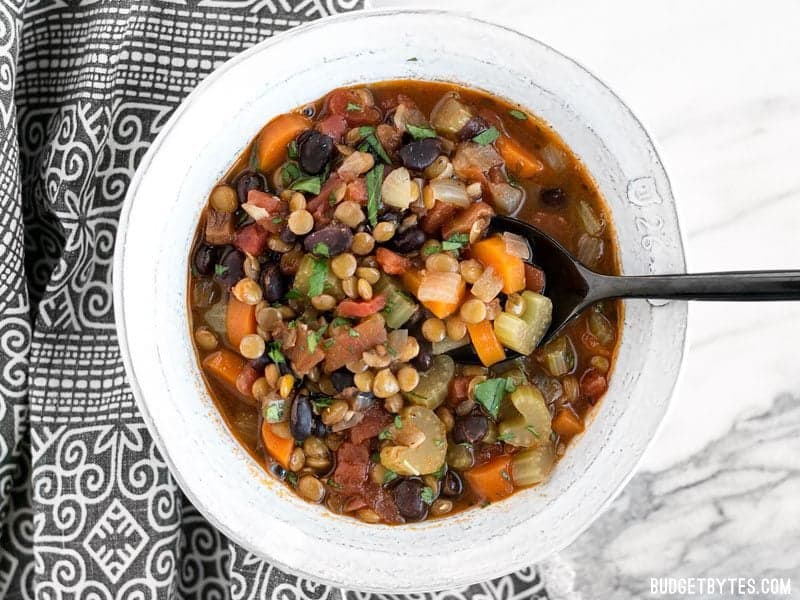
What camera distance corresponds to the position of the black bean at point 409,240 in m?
2.79

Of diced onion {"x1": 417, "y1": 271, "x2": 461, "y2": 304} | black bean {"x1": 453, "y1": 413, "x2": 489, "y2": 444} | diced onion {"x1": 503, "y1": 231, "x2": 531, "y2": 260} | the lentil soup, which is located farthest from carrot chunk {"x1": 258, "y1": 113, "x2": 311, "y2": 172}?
black bean {"x1": 453, "y1": 413, "x2": 489, "y2": 444}

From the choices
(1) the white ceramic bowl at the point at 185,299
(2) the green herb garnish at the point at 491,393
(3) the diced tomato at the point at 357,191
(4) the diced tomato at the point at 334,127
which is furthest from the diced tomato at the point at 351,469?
(4) the diced tomato at the point at 334,127

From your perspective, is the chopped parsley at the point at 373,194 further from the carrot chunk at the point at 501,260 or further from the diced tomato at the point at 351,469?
the diced tomato at the point at 351,469

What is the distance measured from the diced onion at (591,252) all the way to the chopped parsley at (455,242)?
1.64 feet

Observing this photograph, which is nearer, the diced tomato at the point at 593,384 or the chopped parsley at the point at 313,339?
the chopped parsley at the point at 313,339

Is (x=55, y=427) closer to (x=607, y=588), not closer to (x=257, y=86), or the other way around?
(x=257, y=86)

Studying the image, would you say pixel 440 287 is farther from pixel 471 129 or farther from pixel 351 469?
pixel 351 469

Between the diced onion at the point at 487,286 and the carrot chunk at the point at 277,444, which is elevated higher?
the diced onion at the point at 487,286

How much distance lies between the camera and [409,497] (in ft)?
9.46

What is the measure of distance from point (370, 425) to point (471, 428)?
40cm

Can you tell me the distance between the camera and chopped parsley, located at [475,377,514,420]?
2.84 metres

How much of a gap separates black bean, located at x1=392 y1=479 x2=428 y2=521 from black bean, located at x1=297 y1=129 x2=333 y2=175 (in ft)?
4.15

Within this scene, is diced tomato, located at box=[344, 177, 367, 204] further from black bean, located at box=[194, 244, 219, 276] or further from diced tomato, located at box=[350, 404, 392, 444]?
diced tomato, located at box=[350, 404, 392, 444]

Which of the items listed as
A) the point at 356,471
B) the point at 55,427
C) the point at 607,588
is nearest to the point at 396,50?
the point at 356,471
